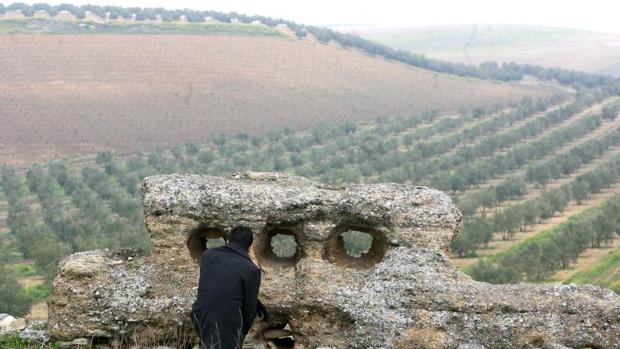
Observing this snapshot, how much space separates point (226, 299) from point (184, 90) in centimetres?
7808

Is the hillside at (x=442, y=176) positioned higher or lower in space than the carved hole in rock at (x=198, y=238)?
lower

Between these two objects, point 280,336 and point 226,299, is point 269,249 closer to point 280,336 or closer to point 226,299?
point 280,336

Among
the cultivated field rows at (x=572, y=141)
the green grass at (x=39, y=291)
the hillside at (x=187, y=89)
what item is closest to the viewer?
the green grass at (x=39, y=291)

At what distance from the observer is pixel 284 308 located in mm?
11812

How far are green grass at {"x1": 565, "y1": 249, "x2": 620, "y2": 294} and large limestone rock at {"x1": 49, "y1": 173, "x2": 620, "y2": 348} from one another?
23201 millimetres

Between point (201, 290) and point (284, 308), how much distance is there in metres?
2.51

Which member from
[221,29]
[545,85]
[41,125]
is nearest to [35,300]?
[41,125]

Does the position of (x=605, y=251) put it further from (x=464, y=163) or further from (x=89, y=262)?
(x=89, y=262)

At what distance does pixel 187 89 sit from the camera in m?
86.1

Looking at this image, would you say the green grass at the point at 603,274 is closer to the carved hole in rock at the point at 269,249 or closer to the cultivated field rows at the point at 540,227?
the cultivated field rows at the point at 540,227

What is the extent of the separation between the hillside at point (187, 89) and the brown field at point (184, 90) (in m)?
0.13

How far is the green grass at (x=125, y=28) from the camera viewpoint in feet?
330

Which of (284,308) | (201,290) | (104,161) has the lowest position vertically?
(104,161)

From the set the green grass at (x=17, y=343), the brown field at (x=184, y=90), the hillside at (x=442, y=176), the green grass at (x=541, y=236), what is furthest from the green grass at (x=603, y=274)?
the brown field at (x=184, y=90)
